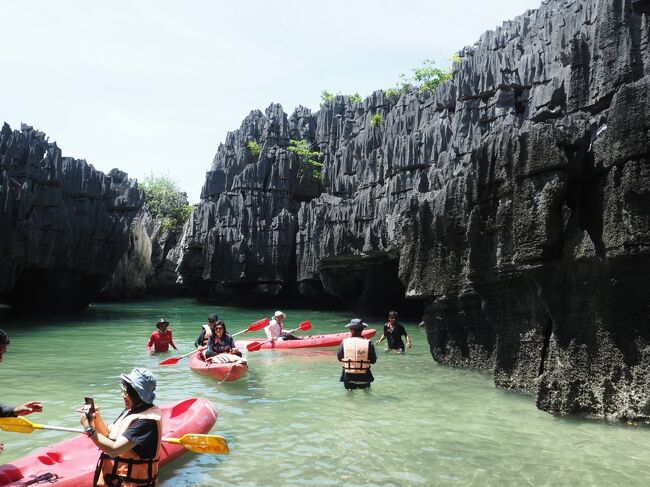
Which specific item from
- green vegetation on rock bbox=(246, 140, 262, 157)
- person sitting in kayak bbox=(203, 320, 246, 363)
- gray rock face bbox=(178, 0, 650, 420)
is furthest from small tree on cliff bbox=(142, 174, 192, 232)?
person sitting in kayak bbox=(203, 320, 246, 363)

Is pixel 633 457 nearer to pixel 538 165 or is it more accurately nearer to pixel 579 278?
pixel 579 278

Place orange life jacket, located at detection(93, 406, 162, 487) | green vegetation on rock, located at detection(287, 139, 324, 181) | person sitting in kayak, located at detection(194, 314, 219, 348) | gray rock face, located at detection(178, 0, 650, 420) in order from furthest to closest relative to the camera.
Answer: green vegetation on rock, located at detection(287, 139, 324, 181)
person sitting in kayak, located at detection(194, 314, 219, 348)
gray rock face, located at detection(178, 0, 650, 420)
orange life jacket, located at detection(93, 406, 162, 487)

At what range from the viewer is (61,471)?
6027 millimetres

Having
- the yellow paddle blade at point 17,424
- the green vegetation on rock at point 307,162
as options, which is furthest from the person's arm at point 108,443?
the green vegetation on rock at point 307,162

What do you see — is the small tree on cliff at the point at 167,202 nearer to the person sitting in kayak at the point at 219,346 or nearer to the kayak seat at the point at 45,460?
the person sitting in kayak at the point at 219,346

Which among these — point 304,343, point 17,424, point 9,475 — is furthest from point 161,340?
point 17,424

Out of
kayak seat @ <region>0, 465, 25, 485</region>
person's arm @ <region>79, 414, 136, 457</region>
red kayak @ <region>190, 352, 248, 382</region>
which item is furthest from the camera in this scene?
red kayak @ <region>190, 352, 248, 382</region>

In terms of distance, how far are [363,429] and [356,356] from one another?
97.0 inches

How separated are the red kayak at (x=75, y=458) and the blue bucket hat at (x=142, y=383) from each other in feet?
6.21

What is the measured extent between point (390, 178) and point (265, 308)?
1680 centimetres

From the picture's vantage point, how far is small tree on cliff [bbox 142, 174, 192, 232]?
66.2 metres

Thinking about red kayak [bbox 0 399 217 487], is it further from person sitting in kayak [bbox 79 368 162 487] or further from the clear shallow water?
person sitting in kayak [bbox 79 368 162 487]

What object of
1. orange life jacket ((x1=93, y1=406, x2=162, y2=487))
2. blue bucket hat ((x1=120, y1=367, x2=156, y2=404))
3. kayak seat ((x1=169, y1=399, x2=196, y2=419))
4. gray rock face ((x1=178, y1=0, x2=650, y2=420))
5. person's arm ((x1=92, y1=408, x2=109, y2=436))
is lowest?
kayak seat ((x1=169, y1=399, x2=196, y2=419))

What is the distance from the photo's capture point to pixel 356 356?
11211mm
